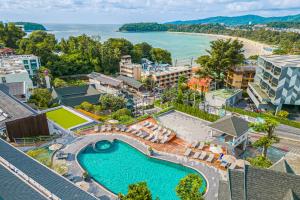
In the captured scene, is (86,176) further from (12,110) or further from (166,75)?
(166,75)

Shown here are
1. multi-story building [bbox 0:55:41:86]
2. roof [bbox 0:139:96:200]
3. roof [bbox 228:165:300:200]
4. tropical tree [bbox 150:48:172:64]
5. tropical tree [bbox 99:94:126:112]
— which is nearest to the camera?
roof [bbox 228:165:300:200]

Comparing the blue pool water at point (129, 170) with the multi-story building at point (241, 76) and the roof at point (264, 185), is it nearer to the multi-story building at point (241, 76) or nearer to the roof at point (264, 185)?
the roof at point (264, 185)

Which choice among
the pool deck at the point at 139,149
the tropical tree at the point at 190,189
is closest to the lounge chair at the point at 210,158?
the pool deck at the point at 139,149

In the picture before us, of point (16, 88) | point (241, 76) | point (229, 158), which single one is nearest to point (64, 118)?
point (16, 88)

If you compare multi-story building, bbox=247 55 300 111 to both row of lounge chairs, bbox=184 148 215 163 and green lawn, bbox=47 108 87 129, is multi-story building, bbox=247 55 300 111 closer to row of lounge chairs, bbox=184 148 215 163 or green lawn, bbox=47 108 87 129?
row of lounge chairs, bbox=184 148 215 163

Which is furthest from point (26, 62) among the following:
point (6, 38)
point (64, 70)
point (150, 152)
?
point (150, 152)

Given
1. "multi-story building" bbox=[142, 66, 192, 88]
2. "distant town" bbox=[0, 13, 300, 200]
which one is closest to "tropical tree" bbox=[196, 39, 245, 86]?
"distant town" bbox=[0, 13, 300, 200]
